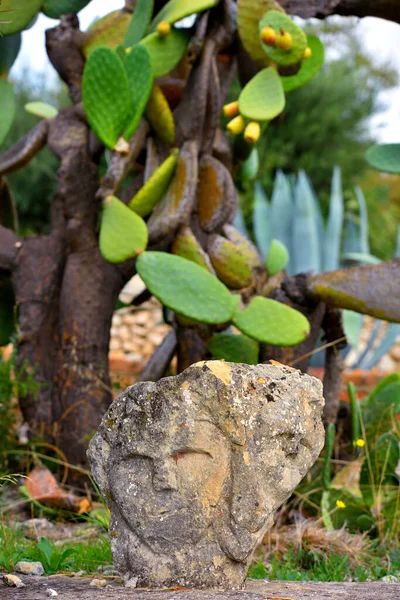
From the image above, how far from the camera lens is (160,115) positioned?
10.8 ft

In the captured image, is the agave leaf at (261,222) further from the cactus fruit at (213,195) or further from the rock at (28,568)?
the rock at (28,568)

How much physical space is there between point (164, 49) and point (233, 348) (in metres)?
1.30

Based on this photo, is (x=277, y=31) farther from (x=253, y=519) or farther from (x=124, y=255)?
(x=253, y=519)

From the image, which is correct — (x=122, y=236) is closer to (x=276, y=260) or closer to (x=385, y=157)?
(x=276, y=260)

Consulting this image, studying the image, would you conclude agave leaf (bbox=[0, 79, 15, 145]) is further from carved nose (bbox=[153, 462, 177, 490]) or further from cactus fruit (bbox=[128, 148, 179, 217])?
carved nose (bbox=[153, 462, 177, 490])

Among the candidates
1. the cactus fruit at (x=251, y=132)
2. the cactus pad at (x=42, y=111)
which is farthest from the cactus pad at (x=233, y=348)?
the cactus pad at (x=42, y=111)

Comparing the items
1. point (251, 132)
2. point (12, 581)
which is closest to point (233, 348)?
point (251, 132)

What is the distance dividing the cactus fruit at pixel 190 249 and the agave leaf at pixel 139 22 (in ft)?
2.88

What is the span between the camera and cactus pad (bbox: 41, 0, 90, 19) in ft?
10.7

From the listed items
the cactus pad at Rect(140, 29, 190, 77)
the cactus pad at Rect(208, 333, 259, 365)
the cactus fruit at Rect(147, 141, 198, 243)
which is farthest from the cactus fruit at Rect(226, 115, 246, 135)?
the cactus pad at Rect(208, 333, 259, 365)

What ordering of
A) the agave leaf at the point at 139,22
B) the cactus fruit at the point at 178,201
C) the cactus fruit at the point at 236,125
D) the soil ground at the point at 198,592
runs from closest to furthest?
1. the soil ground at the point at 198,592
2. the cactus fruit at the point at 236,125
3. the cactus fruit at the point at 178,201
4. the agave leaf at the point at 139,22

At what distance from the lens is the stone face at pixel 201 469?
1.56 meters

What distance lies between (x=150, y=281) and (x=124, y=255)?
0.60 feet

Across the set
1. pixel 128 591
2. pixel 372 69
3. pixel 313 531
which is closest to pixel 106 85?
pixel 313 531
